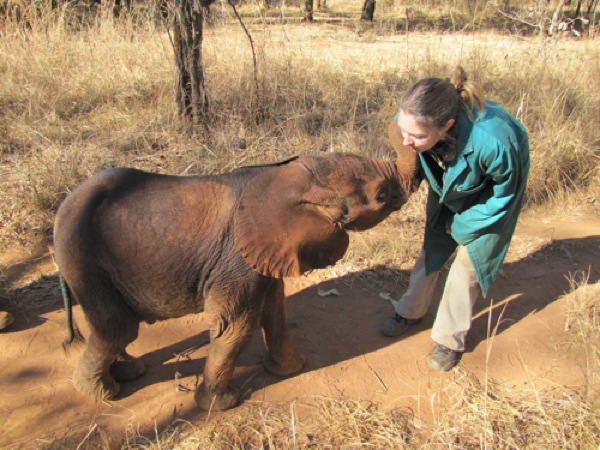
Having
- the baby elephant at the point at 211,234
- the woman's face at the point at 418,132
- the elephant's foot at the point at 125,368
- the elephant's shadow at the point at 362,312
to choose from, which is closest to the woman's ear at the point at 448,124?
the woman's face at the point at 418,132

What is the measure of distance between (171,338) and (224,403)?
860 mm

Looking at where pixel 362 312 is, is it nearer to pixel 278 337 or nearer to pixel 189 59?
pixel 278 337

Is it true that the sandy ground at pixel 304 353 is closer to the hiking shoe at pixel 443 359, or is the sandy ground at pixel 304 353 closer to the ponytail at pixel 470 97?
the hiking shoe at pixel 443 359

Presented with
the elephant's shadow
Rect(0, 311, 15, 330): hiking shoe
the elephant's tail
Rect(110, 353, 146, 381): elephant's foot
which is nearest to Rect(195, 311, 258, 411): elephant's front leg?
the elephant's shadow

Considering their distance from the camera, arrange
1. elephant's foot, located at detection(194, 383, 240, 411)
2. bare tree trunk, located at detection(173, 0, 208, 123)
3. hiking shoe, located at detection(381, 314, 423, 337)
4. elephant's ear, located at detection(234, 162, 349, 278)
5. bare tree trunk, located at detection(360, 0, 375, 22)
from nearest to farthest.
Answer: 1. elephant's ear, located at detection(234, 162, 349, 278)
2. elephant's foot, located at detection(194, 383, 240, 411)
3. hiking shoe, located at detection(381, 314, 423, 337)
4. bare tree trunk, located at detection(173, 0, 208, 123)
5. bare tree trunk, located at detection(360, 0, 375, 22)

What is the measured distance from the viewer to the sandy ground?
2.96m

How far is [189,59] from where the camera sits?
5.45m

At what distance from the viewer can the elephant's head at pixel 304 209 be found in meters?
2.40

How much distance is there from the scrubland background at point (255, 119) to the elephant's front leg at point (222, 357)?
0.15 meters

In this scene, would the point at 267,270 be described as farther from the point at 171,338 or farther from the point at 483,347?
the point at 483,347

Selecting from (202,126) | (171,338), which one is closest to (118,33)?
(202,126)

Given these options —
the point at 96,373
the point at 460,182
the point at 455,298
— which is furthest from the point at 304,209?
the point at 96,373

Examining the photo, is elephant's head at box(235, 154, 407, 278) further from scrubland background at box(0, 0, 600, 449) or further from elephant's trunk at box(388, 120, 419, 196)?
scrubland background at box(0, 0, 600, 449)

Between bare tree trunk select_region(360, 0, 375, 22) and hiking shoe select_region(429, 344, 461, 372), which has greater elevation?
bare tree trunk select_region(360, 0, 375, 22)
